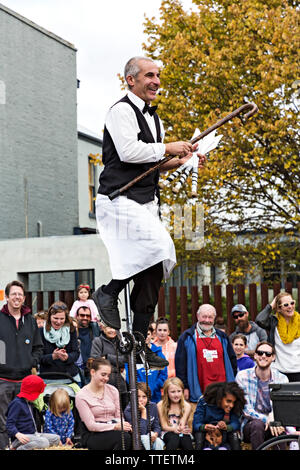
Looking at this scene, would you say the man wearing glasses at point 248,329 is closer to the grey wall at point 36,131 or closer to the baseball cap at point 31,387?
the baseball cap at point 31,387

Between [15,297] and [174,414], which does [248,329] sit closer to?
[174,414]

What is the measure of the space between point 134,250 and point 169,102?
1253 centimetres

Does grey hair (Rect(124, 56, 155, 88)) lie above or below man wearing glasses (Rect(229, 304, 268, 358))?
above

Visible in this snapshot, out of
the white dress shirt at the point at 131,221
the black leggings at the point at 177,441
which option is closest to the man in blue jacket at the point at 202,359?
the black leggings at the point at 177,441

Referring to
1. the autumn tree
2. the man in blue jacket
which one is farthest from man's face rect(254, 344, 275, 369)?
the autumn tree

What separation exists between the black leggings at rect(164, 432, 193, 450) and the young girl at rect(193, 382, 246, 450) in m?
0.14

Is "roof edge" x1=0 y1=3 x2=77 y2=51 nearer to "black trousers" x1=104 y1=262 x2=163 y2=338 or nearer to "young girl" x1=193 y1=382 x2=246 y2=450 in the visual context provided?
"young girl" x1=193 y1=382 x2=246 y2=450

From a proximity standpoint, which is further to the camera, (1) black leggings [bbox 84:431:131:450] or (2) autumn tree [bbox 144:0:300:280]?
(2) autumn tree [bbox 144:0:300:280]

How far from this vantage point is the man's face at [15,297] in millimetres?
7629

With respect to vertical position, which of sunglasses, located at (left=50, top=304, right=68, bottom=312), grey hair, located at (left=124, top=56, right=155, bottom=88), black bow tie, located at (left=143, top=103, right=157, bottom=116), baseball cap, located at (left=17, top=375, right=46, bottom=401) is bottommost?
baseball cap, located at (left=17, top=375, right=46, bottom=401)

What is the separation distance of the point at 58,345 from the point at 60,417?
1010 mm

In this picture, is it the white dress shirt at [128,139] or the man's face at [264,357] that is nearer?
the white dress shirt at [128,139]

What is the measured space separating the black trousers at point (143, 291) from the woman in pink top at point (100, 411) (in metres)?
3.20

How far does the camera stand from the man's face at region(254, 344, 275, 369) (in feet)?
25.7
